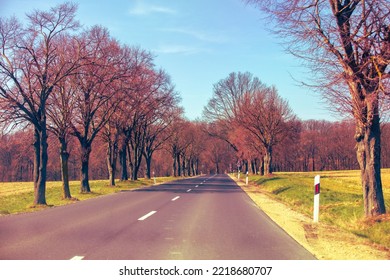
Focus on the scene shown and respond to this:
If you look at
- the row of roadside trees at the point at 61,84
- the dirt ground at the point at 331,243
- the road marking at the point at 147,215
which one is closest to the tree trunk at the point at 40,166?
the row of roadside trees at the point at 61,84

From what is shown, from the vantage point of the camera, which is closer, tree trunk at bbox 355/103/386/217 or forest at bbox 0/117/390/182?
tree trunk at bbox 355/103/386/217

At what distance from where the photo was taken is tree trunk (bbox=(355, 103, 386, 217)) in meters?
11.1

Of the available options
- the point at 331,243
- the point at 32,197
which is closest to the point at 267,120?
the point at 32,197

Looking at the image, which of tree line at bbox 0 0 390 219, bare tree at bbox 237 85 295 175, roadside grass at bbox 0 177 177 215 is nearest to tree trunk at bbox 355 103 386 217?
tree line at bbox 0 0 390 219

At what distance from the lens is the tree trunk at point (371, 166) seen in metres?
11.1

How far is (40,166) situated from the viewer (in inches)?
750

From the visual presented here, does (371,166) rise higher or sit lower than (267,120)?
lower

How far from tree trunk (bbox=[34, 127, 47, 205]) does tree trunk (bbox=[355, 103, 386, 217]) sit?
14136mm

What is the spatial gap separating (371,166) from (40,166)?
15.1 m

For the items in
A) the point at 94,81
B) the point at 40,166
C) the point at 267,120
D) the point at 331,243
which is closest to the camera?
the point at 331,243

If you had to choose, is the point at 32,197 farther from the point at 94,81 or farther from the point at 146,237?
the point at 146,237

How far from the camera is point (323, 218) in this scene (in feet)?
44.3

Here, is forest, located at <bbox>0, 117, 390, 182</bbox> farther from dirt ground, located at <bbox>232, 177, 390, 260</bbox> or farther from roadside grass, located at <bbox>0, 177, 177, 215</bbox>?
dirt ground, located at <bbox>232, 177, 390, 260</bbox>
